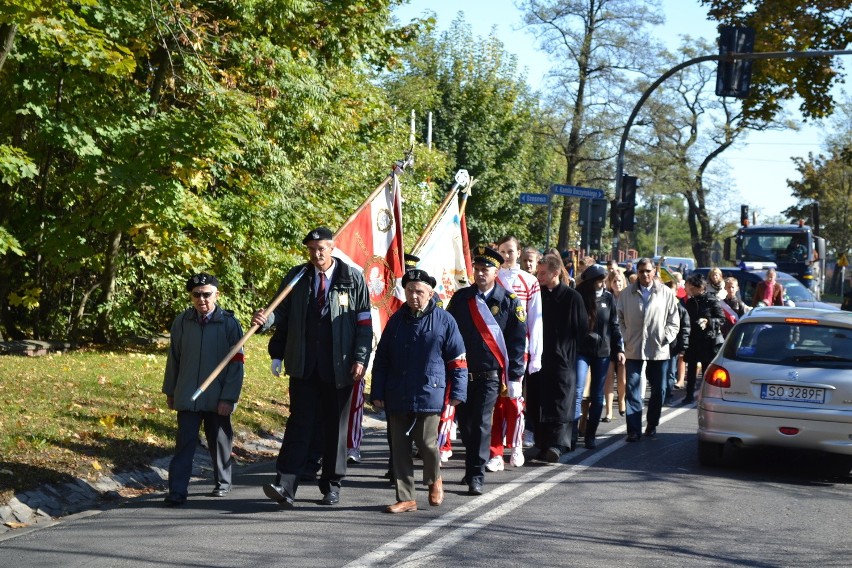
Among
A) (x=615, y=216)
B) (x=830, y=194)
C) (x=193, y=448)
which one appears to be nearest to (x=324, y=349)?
(x=193, y=448)

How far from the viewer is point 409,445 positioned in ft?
28.3

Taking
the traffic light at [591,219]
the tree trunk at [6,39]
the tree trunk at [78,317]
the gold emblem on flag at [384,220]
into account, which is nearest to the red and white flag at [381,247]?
the gold emblem on flag at [384,220]

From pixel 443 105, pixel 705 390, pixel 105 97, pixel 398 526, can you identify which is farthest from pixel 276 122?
pixel 443 105

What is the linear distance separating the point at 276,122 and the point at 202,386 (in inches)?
449

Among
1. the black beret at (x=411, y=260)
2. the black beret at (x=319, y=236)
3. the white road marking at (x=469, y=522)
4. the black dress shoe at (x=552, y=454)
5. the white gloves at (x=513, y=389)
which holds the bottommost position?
the white road marking at (x=469, y=522)

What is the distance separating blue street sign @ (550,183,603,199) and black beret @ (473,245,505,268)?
12939mm

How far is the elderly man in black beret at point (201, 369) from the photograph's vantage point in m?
8.88

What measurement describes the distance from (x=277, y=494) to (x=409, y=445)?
98cm

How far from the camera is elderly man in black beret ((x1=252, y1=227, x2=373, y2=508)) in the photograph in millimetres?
8688

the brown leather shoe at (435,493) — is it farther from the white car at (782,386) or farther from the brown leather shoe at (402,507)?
the white car at (782,386)

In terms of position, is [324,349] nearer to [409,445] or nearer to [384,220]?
[409,445]

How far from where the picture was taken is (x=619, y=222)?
25094mm

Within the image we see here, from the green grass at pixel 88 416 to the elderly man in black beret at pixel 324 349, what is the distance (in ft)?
6.30

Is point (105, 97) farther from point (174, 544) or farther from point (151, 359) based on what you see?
point (174, 544)
